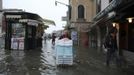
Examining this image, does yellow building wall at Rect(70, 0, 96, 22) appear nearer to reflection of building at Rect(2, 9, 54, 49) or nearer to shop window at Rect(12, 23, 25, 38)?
reflection of building at Rect(2, 9, 54, 49)

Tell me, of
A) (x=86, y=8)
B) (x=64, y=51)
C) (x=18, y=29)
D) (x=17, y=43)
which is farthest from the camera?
(x=86, y=8)

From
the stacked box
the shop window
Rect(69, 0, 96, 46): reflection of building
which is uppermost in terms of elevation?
Rect(69, 0, 96, 46): reflection of building

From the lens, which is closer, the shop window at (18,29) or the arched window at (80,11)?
the shop window at (18,29)

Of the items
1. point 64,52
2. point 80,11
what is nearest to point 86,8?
point 80,11

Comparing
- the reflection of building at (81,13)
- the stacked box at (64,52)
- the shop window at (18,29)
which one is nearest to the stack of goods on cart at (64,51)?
the stacked box at (64,52)

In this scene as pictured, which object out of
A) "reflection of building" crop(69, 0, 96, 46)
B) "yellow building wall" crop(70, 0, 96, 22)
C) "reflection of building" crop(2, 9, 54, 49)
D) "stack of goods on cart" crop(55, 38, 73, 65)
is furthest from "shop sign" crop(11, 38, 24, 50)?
"yellow building wall" crop(70, 0, 96, 22)

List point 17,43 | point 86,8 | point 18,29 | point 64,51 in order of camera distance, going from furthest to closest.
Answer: point 86,8
point 17,43
point 18,29
point 64,51

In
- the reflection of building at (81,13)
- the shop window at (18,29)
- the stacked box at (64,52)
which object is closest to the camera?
the stacked box at (64,52)

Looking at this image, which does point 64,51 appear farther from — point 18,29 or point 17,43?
point 17,43

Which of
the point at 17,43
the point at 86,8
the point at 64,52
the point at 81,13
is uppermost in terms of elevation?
the point at 86,8

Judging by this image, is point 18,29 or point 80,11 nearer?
point 18,29

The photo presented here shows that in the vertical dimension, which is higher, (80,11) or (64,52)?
(80,11)

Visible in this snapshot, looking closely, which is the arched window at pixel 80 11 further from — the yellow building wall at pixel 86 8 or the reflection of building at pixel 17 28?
the reflection of building at pixel 17 28

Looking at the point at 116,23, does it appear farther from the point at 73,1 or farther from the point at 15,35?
the point at 73,1
